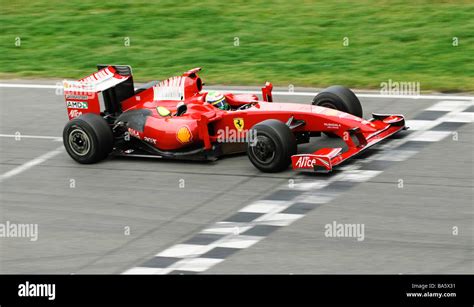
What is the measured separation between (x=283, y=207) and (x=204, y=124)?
7.68ft

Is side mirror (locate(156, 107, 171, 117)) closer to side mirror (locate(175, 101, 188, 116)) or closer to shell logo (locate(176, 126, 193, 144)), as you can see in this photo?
side mirror (locate(175, 101, 188, 116))

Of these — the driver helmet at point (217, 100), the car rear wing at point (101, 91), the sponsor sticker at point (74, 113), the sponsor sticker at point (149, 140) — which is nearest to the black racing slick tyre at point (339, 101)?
the driver helmet at point (217, 100)

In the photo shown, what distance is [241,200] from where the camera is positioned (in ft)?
50.9

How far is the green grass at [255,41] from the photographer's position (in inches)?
898

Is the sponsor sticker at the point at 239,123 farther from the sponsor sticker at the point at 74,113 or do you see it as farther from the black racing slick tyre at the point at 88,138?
the sponsor sticker at the point at 74,113

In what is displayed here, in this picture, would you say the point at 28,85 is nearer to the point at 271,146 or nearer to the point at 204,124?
the point at 204,124

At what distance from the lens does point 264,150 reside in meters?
16.2

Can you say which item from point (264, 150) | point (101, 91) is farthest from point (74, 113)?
point (264, 150)

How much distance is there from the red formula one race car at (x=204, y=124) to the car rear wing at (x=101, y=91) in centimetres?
2

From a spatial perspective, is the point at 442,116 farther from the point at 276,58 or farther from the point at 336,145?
the point at 276,58

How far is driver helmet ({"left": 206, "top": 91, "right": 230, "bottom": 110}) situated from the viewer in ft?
57.2

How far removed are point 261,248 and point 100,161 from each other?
4754 mm

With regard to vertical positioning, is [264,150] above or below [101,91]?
below
